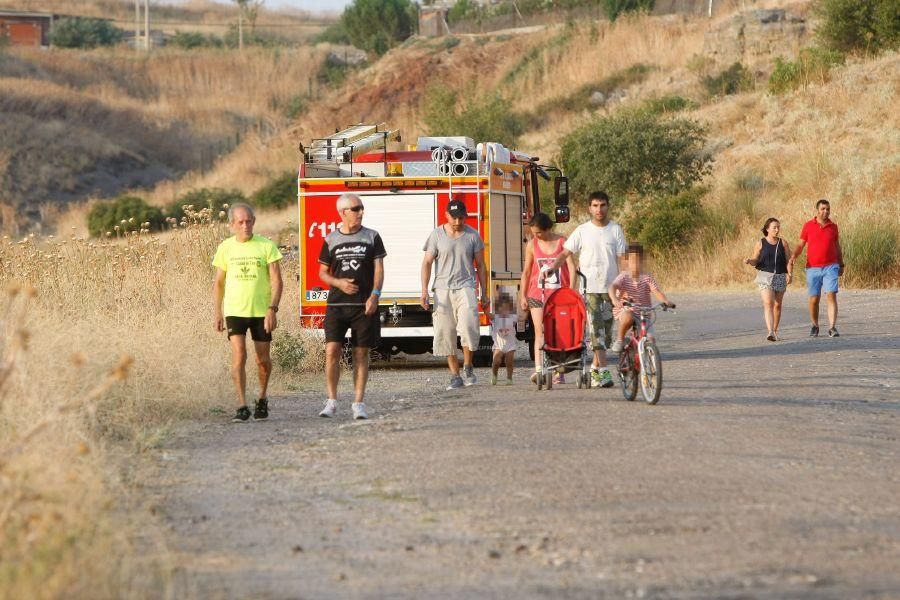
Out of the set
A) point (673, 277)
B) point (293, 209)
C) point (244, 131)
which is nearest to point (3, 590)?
point (673, 277)

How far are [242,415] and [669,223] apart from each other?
30.1 metres

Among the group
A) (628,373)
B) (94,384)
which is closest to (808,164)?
(628,373)

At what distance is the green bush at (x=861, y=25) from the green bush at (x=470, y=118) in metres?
13.1

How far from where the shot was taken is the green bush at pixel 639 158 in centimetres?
4547

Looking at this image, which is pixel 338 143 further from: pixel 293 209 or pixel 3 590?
pixel 293 209

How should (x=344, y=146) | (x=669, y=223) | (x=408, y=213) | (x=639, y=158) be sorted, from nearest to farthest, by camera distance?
(x=408, y=213) → (x=344, y=146) → (x=669, y=223) → (x=639, y=158)

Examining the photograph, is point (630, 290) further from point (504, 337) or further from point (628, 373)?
point (504, 337)

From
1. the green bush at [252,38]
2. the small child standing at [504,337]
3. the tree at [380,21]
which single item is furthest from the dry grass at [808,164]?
the green bush at [252,38]

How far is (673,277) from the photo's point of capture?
40062 mm

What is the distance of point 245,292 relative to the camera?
13391 millimetres

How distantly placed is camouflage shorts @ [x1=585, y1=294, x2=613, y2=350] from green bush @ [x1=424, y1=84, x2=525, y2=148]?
42864 millimetres

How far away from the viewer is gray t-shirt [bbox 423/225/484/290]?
1545 cm

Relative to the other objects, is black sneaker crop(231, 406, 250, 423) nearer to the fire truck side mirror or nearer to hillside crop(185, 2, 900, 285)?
the fire truck side mirror

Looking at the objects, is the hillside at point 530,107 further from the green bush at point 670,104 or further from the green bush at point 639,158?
the green bush at point 639,158
